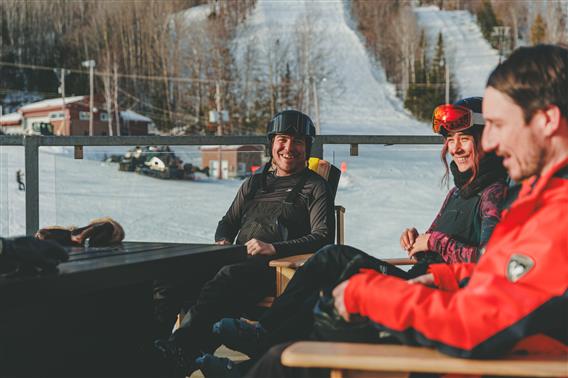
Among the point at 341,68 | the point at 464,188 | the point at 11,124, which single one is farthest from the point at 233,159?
the point at 341,68

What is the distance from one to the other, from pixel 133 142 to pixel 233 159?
2339mm

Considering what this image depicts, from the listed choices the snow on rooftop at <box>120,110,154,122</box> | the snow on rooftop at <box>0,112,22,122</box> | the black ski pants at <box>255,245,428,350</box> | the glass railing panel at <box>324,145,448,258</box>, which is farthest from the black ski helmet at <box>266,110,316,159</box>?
the snow on rooftop at <box>0,112,22,122</box>

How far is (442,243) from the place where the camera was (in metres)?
3.16

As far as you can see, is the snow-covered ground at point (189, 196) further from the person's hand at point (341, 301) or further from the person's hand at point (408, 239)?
the person's hand at point (341, 301)

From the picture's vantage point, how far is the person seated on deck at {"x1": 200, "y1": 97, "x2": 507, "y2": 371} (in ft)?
8.36

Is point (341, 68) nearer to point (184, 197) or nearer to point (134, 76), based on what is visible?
point (134, 76)

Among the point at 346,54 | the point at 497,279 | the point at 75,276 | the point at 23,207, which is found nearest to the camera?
the point at 497,279

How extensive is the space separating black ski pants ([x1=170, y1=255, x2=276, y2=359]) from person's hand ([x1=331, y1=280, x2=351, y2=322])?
4.33 feet

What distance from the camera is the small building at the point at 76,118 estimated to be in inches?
2170

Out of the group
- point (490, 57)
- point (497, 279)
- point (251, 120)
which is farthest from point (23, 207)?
point (490, 57)

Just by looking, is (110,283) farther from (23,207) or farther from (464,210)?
(23,207)

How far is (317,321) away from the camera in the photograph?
1.95 meters

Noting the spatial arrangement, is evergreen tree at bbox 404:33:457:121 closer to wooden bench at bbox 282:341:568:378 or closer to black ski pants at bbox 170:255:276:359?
black ski pants at bbox 170:255:276:359

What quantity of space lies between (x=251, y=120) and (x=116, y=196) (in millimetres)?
48000
